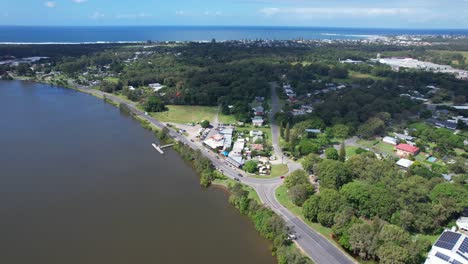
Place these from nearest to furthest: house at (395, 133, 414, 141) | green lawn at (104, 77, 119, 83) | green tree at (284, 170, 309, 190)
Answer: green tree at (284, 170, 309, 190) → house at (395, 133, 414, 141) → green lawn at (104, 77, 119, 83)

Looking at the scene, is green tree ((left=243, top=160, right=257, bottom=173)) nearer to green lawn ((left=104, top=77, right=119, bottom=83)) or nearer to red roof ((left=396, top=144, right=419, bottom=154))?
red roof ((left=396, top=144, right=419, bottom=154))

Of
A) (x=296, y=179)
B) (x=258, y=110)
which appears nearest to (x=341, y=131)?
(x=258, y=110)

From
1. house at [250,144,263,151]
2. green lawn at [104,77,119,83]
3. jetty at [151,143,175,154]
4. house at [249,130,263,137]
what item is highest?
green lawn at [104,77,119,83]

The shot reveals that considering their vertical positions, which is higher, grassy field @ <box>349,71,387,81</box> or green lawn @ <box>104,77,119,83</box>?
green lawn @ <box>104,77,119,83</box>

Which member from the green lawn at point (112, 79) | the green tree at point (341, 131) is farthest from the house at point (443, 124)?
the green lawn at point (112, 79)

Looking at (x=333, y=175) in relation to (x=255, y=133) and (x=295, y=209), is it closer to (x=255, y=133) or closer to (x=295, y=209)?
(x=295, y=209)

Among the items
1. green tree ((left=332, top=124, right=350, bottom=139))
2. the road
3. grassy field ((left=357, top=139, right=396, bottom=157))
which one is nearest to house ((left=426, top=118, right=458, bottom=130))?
→ grassy field ((left=357, top=139, right=396, bottom=157))

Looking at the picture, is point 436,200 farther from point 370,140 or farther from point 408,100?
point 408,100
